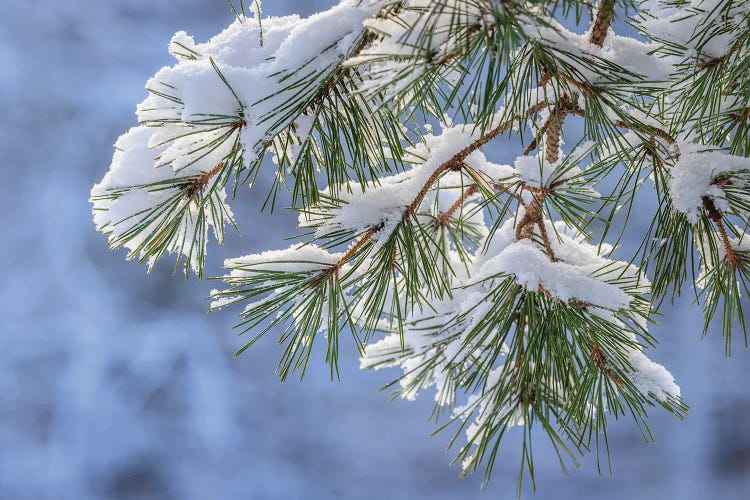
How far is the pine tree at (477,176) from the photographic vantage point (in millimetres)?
510

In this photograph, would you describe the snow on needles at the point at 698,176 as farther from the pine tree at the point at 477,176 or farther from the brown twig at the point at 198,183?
the brown twig at the point at 198,183

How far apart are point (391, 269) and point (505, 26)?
32 centimetres

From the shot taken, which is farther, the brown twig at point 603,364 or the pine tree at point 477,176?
the brown twig at point 603,364

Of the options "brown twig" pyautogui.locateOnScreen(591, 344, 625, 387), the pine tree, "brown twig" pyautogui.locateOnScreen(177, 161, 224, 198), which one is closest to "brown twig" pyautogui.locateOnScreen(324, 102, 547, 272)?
the pine tree

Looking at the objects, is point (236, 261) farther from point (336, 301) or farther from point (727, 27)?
point (727, 27)

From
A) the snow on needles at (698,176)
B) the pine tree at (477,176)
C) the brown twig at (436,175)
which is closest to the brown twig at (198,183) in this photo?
the pine tree at (477,176)

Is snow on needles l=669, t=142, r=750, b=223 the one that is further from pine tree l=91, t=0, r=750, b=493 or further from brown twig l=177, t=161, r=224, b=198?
A: brown twig l=177, t=161, r=224, b=198

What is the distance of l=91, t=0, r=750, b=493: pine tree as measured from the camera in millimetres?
510

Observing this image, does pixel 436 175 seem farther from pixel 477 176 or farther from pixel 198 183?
pixel 198 183

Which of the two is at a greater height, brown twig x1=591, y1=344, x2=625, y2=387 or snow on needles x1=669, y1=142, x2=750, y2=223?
snow on needles x1=669, y1=142, x2=750, y2=223

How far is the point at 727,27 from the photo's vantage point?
64 centimetres

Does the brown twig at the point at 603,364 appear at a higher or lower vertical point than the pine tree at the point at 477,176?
lower

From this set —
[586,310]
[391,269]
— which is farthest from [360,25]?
[586,310]

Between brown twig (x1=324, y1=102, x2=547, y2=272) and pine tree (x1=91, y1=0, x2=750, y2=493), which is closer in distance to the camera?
pine tree (x1=91, y1=0, x2=750, y2=493)
